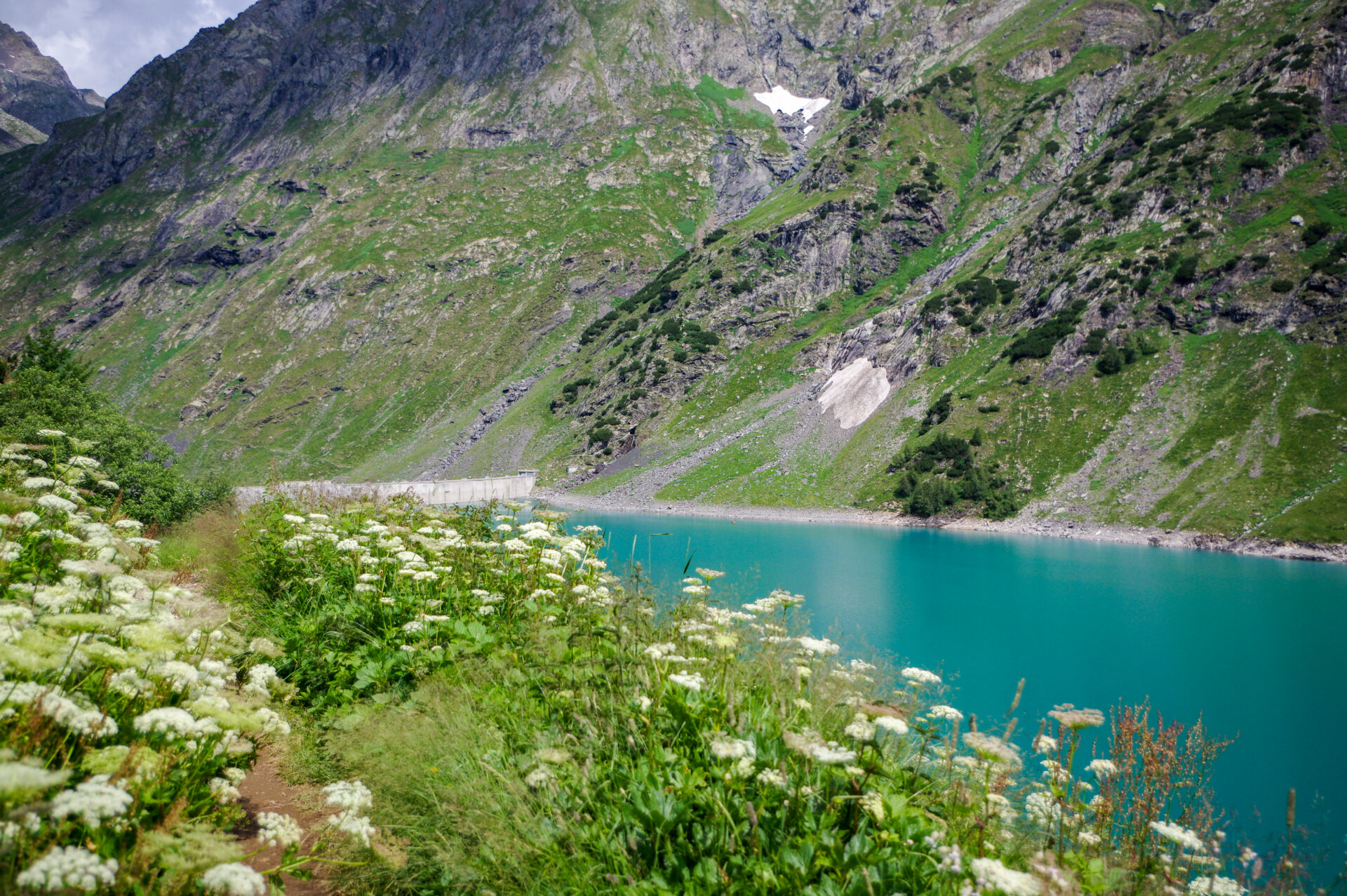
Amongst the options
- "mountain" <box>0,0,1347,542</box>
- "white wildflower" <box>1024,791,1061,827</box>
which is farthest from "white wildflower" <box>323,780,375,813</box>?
"mountain" <box>0,0,1347,542</box>

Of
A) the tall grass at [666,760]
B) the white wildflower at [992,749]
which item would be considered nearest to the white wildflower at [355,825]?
the tall grass at [666,760]

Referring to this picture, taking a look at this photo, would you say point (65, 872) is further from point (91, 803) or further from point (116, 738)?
point (116, 738)

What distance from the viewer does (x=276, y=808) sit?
4.54 m

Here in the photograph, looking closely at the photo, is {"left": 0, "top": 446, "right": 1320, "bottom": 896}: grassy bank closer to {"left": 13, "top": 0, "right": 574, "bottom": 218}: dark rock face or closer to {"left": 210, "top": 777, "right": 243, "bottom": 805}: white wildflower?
{"left": 210, "top": 777, "right": 243, "bottom": 805}: white wildflower

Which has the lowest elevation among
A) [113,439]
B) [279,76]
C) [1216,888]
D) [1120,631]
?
[1120,631]

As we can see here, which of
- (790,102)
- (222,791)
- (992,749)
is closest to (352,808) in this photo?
(222,791)

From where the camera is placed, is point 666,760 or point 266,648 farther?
point 266,648

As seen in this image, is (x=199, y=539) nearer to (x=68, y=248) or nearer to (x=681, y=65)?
(x=681, y=65)

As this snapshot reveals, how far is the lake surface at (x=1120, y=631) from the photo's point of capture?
11.8 meters

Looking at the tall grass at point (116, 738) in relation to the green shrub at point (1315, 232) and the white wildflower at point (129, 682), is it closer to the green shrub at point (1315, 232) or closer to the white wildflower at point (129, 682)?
the white wildflower at point (129, 682)

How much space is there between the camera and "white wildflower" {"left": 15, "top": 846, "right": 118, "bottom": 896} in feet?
6.26

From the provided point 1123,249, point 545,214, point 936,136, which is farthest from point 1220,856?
point 545,214

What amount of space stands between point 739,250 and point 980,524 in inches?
2361

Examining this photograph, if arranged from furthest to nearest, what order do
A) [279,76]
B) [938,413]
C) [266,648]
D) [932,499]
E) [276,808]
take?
1. [279,76]
2. [938,413]
3. [932,499]
4. [266,648]
5. [276,808]
